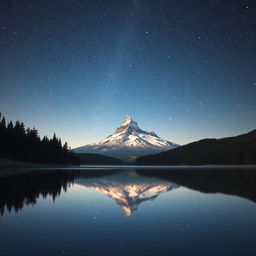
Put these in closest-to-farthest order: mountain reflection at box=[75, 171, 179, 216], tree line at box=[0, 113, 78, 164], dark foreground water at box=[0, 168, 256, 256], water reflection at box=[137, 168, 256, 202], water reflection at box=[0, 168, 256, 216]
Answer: dark foreground water at box=[0, 168, 256, 256]
mountain reflection at box=[75, 171, 179, 216]
water reflection at box=[0, 168, 256, 216]
water reflection at box=[137, 168, 256, 202]
tree line at box=[0, 113, 78, 164]

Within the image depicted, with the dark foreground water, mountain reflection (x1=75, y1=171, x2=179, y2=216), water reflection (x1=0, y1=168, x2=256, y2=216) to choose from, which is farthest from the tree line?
the dark foreground water

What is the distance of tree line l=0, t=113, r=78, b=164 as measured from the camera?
96.2 metres

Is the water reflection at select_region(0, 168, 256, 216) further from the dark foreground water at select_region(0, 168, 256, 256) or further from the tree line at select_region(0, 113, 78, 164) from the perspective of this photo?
the tree line at select_region(0, 113, 78, 164)

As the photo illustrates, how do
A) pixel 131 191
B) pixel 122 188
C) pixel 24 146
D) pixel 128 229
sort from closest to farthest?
1. pixel 128 229
2. pixel 131 191
3. pixel 122 188
4. pixel 24 146

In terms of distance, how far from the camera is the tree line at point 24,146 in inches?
3787

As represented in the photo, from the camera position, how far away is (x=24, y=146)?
106 m

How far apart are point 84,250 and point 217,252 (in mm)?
4013

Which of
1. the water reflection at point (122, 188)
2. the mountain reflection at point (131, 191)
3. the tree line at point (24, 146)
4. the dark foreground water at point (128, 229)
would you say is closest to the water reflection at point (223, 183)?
the water reflection at point (122, 188)

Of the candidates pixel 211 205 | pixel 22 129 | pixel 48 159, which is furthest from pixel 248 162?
pixel 211 205

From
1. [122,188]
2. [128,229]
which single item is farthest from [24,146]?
[128,229]

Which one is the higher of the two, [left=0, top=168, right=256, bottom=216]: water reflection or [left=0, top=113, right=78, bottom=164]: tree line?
→ [left=0, top=113, right=78, bottom=164]: tree line

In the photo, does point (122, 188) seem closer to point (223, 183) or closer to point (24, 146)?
point (223, 183)

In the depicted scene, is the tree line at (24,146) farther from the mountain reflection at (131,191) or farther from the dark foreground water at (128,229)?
the dark foreground water at (128,229)

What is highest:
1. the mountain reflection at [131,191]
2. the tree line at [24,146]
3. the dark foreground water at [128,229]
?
the tree line at [24,146]
